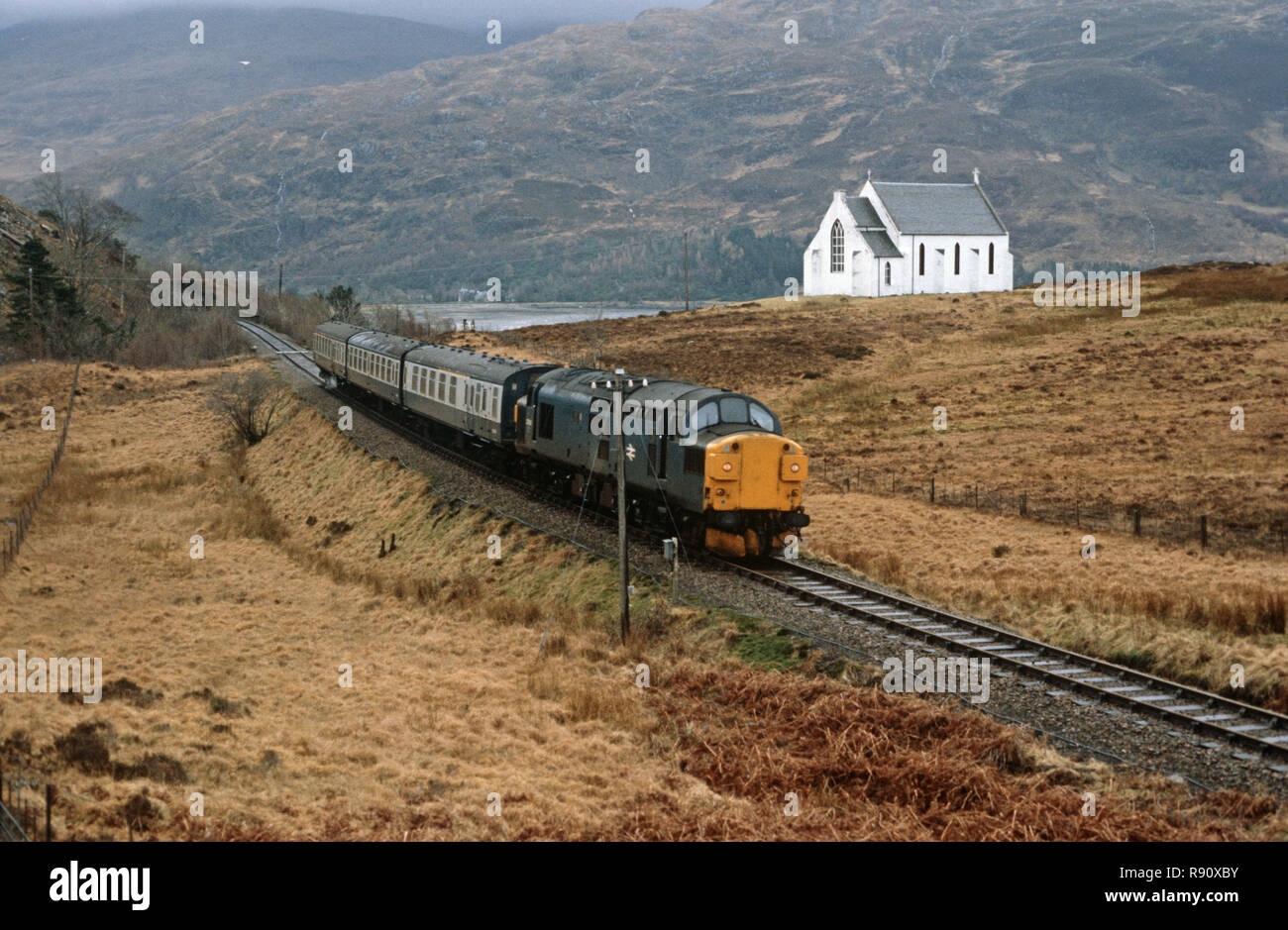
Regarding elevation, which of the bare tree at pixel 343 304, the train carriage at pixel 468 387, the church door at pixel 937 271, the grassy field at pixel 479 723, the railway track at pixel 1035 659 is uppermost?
the church door at pixel 937 271

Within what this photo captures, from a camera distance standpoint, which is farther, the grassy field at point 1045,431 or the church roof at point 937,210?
the church roof at point 937,210

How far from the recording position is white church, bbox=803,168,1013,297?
4508 inches

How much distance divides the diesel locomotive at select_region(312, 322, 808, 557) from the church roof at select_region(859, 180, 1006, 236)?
80.9 metres

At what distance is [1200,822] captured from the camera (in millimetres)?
14203

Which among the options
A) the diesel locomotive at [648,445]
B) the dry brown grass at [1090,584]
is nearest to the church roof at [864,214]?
the diesel locomotive at [648,445]

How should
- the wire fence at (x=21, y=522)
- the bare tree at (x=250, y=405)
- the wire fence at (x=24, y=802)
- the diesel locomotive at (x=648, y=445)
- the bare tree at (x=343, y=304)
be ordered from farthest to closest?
1. the bare tree at (x=343, y=304)
2. the bare tree at (x=250, y=405)
3. the wire fence at (x=21, y=522)
4. the diesel locomotive at (x=648, y=445)
5. the wire fence at (x=24, y=802)

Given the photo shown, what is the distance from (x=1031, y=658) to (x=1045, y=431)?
36247 millimetres

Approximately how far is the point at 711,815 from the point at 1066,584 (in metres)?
16.1

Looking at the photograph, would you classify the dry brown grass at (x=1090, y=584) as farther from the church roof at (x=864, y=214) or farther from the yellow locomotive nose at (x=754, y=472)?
the church roof at (x=864, y=214)

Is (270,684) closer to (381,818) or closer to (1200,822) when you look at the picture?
(381,818)

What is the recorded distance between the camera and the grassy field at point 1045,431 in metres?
25.4

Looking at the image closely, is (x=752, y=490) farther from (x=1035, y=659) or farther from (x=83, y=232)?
(x=83, y=232)

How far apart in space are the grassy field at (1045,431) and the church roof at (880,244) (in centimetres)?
907

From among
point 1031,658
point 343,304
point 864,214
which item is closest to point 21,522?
point 1031,658
